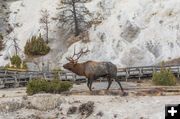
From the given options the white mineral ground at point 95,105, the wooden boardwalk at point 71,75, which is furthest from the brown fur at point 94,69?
the wooden boardwalk at point 71,75

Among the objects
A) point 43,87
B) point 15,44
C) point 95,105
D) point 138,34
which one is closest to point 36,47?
point 15,44

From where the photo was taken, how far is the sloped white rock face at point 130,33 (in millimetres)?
51750

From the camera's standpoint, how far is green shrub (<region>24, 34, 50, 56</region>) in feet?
185

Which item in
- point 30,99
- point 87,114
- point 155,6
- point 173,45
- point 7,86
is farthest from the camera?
point 155,6

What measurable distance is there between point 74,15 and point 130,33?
750cm

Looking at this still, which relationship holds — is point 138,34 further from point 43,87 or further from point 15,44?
point 43,87

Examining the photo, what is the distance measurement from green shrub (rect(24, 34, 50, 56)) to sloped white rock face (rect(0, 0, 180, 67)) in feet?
4.08

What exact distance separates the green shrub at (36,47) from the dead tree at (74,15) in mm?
4416

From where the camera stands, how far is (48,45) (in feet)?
191

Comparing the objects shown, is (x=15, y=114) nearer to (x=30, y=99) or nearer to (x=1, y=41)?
(x=30, y=99)

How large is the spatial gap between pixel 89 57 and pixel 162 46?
8259 millimetres

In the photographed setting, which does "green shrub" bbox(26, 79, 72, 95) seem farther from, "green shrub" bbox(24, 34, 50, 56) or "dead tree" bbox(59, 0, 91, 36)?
"dead tree" bbox(59, 0, 91, 36)

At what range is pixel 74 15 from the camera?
57812 mm

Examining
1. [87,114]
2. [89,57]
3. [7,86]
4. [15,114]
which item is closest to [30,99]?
[15,114]
